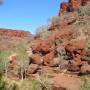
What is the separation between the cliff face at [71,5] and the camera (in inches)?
2420

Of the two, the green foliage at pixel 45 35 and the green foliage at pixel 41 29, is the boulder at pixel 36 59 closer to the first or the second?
the green foliage at pixel 45 35

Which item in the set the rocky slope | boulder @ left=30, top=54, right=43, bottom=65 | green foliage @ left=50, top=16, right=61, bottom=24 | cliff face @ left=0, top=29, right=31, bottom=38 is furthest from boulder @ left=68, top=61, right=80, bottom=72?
cliff face @ left=0, top=29, right=31, bottom=38

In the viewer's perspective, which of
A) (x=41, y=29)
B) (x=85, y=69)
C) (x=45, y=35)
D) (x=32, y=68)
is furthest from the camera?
(x=41, y=29)

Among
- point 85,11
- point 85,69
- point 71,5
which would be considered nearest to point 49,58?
point 85,69

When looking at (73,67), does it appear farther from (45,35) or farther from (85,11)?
(85,11)

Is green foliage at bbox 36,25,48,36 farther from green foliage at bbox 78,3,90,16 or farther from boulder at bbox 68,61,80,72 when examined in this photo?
boulder at bbox 68,61,80,72

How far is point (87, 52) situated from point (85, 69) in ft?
9.45

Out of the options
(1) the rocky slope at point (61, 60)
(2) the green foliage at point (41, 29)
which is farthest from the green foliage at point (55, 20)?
(1) the rocky slope at point (61, 60)

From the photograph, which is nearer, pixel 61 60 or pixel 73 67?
pixel 73 67

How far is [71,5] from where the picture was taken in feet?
206

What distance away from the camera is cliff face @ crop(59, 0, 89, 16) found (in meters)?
61.5

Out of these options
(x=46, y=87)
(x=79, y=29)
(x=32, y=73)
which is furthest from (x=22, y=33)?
(x=46, y=87)

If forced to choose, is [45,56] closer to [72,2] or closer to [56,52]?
[56,52]

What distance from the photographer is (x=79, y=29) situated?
44312 mm
